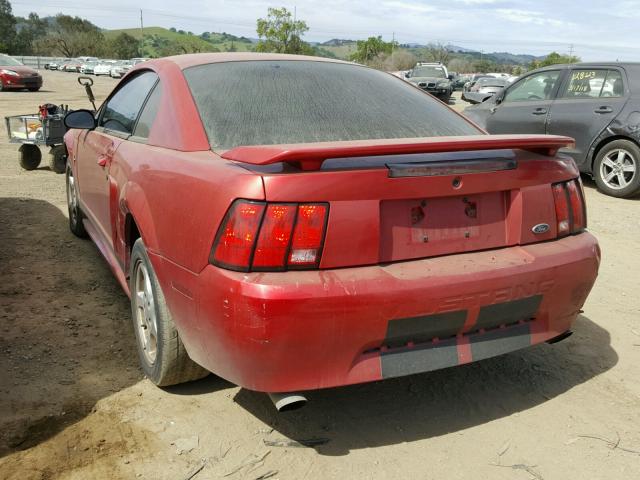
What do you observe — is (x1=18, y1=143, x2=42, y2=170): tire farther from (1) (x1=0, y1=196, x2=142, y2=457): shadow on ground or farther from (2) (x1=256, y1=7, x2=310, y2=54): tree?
(2) (x1=256, y1=7, x2=310, y2=54): tree

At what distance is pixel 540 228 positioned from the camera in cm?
262

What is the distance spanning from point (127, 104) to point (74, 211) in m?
1.88

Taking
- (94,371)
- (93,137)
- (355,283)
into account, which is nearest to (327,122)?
(355,283)

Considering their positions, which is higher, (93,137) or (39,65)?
(93,137)

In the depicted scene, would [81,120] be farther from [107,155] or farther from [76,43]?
[76,43]

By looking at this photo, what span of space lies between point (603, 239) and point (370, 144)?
452 centimetres

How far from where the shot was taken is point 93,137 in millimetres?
4129

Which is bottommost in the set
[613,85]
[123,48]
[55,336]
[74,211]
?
[123,48]

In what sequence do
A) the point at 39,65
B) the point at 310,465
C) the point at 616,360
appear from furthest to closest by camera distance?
the point at 39,65
the point at 616,360
the point at 310,465

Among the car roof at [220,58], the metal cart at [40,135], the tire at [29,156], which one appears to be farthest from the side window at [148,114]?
the tire at [29,156]

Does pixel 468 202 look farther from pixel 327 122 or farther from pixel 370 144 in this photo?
pixel 327 122

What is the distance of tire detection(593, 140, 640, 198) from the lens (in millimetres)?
7574

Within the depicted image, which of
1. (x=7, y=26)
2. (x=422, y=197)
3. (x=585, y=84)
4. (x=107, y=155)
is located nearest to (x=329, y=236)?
(x=422, y=197)

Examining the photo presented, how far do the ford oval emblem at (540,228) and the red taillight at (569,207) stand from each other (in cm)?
9
